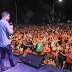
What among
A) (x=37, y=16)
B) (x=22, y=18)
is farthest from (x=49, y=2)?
(x=22, y=18)

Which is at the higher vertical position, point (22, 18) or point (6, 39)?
point (22, 18)

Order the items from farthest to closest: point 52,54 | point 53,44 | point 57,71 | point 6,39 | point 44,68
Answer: point 53,44 < point 52,54 < point 44,68 < point 57,71 < point 6,39

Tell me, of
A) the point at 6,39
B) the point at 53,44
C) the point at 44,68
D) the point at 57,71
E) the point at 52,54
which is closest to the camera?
the point at 6,39

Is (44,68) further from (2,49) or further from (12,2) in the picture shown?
(12,2)

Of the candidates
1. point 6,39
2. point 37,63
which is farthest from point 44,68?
point 6,39

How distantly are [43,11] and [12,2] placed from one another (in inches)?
284

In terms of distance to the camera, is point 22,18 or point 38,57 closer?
point 38,57

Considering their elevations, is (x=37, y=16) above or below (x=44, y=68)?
above

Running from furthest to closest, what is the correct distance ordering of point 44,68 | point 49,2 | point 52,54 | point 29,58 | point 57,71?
point 49,2
point 52,54
point 29,58
point 44,68
point 57,71

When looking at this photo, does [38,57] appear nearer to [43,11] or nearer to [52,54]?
[52,54]

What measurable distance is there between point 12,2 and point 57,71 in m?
22.0

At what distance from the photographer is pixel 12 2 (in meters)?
22.5

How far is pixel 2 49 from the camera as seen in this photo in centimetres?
262

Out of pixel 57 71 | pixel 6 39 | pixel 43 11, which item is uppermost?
pixel 43 11
